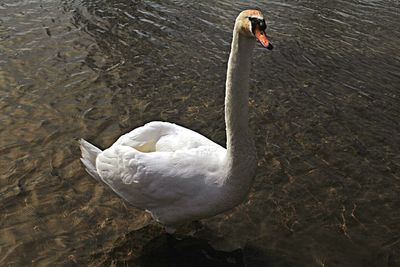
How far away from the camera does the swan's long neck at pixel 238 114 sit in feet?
14.5

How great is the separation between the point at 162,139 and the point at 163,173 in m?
0.69

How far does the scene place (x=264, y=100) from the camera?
894cm

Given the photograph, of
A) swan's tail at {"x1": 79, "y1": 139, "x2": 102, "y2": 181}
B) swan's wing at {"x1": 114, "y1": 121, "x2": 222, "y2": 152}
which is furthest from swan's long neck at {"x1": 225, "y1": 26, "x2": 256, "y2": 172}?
swan's tail at {"x1": 79, "y1": 139, "x2": 102, "y2": 181}

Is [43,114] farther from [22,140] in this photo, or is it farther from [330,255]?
[330,255]

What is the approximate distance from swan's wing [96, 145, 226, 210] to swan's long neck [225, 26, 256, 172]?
0.26 m

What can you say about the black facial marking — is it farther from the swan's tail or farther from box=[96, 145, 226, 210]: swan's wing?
the swan's tail

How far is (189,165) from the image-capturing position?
16.1ft

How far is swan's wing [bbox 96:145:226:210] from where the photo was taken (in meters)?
4.83

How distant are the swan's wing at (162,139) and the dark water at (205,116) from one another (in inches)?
46.1

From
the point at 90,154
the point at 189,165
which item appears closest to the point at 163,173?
the point at 189,165

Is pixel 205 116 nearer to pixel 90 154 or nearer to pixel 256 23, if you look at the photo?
pixel 90 154

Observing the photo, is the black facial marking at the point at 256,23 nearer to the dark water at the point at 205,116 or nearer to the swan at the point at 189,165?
the swan at the point at 189,165

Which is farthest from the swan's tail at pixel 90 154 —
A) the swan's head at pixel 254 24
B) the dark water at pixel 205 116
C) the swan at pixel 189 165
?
the swan's head at pixel 254 24

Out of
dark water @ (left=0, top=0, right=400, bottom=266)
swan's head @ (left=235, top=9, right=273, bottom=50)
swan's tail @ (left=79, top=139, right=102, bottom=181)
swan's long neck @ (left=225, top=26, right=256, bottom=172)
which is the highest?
Result: swan's head @ (left=235, top=9, right=273, bottom=50)
